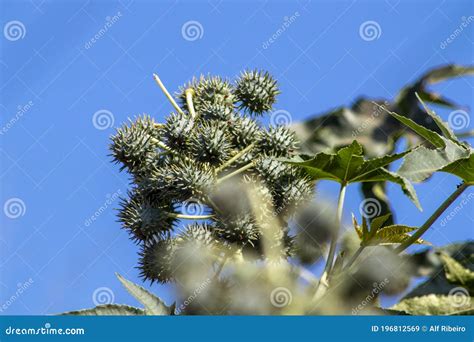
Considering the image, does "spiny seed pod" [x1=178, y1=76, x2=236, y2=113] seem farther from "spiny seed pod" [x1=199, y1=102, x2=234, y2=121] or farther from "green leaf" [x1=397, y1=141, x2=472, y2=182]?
"green leaf" [x1=397, y1=141, x2=472, y2=182]

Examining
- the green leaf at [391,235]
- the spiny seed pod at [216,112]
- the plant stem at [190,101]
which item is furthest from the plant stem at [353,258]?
the plant stem at [190,101]

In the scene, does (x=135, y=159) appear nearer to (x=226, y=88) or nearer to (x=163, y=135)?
(x=163, y=135)

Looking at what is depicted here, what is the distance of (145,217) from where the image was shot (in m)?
3.74

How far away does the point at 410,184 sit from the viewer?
3.37 m

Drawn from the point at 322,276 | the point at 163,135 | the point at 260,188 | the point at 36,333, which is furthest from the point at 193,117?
the point at 36,333

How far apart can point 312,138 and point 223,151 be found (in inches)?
107

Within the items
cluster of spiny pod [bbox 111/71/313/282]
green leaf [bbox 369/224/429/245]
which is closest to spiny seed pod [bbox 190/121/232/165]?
cluster of spiny pod [bbox 111/71/313/282]

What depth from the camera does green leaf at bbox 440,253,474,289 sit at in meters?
4.41

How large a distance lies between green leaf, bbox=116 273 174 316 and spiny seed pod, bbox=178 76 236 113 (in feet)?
3.22

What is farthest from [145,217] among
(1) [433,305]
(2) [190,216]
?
(1) [433,305]

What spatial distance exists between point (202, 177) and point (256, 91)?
0.73m

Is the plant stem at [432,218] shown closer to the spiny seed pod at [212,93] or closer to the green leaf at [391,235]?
the green leaf at [391,235]

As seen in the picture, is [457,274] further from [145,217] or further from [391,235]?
[145,217]

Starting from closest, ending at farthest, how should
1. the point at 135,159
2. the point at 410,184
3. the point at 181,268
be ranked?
the point at 410,184, the point at 181,268, the point at 135,159
